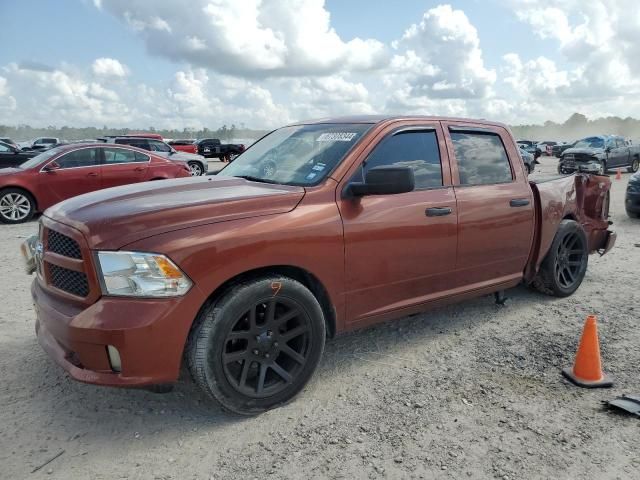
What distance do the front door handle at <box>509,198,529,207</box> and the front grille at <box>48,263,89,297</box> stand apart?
339 cm

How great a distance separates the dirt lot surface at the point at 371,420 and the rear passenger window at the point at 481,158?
1347mm

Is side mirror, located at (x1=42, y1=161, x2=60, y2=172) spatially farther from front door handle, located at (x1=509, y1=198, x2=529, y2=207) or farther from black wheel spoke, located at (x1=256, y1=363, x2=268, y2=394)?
front door handle, located at (x1=509, y1=198, x2=529, y2=207)

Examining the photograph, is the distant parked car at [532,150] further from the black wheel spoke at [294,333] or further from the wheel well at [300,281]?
the black wheel spoke at [294,333]

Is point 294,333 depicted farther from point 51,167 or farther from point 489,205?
point 51,167

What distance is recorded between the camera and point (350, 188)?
330 cm

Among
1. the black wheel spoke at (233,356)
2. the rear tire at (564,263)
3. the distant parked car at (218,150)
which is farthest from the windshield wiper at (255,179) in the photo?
the distant parked car at (218,150)

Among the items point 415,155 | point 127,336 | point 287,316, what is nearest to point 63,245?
point 127,336

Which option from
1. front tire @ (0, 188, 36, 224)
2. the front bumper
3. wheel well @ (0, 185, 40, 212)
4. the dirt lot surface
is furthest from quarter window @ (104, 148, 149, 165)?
the front bumper

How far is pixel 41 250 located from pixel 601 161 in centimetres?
2424

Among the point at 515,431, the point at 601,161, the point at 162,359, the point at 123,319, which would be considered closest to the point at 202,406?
the point at 162,359

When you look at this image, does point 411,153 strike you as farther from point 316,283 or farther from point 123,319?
point 123,319

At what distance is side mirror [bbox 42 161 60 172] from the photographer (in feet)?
33.4

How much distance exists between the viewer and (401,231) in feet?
11.6

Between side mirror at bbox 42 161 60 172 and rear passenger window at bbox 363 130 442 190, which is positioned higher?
rear passenger window at bbox 363 130 442 190
